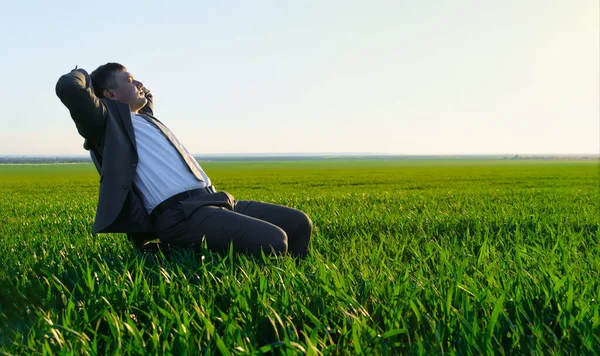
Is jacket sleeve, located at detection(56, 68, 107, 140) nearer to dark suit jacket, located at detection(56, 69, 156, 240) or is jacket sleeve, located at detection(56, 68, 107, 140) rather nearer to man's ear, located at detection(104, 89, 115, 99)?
dark suit jacket, located at detection(56, 69, 156, 240)

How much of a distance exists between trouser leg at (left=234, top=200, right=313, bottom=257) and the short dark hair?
1.44 metres

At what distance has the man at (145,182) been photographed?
12.5 feet

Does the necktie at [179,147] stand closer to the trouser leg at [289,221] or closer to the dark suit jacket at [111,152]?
the dark suit jacket at [111,152]

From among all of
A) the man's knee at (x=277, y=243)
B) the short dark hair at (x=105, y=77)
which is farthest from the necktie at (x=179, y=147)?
the man's knee at (x=277, y=243)

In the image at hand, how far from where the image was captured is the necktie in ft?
13.4

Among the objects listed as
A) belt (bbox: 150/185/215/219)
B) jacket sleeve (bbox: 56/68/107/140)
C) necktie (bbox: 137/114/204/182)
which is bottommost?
belt (bbox: 150/185/215/219)

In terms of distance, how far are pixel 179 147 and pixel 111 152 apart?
52 centimetres

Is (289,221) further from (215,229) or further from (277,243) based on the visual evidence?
(215,229)

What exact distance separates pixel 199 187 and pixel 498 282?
228 cm

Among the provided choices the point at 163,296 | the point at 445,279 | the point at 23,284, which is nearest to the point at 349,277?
the point at 445,279

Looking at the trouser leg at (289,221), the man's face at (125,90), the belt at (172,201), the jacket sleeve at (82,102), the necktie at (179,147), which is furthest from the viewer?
the trouser leg at (289,221)

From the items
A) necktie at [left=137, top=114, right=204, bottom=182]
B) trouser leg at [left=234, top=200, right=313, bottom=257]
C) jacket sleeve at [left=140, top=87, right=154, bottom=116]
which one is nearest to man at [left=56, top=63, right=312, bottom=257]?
necktie at [left=137, top=114, right=204, bottom=182]

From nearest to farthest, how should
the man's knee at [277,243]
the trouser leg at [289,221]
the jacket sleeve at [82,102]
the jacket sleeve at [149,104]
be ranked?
the jacket sleeve at [82,102] < the man's knee at [277,243] < the trouser leg at [289,221] < the jacket sleeve at [149,104]

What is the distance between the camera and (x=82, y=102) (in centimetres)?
375
